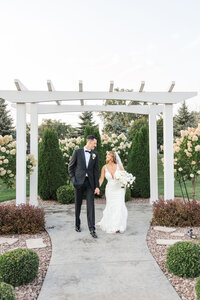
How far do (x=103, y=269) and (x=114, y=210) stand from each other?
2.02m

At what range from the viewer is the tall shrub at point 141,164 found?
387 inches

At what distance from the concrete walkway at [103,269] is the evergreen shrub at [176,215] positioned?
395 mm

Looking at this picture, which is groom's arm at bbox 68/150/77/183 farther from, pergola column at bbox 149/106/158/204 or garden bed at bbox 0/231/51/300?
pergola column at bbox 149/106/158/204

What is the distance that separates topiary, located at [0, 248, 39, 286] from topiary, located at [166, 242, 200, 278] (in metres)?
1.68

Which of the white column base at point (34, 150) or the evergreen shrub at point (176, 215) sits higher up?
the white column base at point (34, 150)

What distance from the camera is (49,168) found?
9281 mm

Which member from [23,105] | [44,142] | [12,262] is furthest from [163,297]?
[44,142]

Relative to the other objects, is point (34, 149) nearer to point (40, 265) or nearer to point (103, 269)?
point (40, 265)

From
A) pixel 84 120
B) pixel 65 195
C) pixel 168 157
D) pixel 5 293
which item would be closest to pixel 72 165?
pixel 168 157

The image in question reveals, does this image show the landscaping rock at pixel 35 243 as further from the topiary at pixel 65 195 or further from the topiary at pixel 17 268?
the topiary at pixel 65 195

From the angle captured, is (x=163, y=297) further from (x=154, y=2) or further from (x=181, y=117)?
(x=181, y=117)

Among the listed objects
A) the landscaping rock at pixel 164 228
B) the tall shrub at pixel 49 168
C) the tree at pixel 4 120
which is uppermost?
the tree at pixel 4 120

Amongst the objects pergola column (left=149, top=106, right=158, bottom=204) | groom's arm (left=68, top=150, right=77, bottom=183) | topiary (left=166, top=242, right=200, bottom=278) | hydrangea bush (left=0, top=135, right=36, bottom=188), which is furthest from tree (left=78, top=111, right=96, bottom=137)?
topiary (left=166, top=242, right=200, bottom=278)

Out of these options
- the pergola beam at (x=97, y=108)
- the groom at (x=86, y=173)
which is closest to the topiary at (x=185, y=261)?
the groom at (x=86, y=173)
